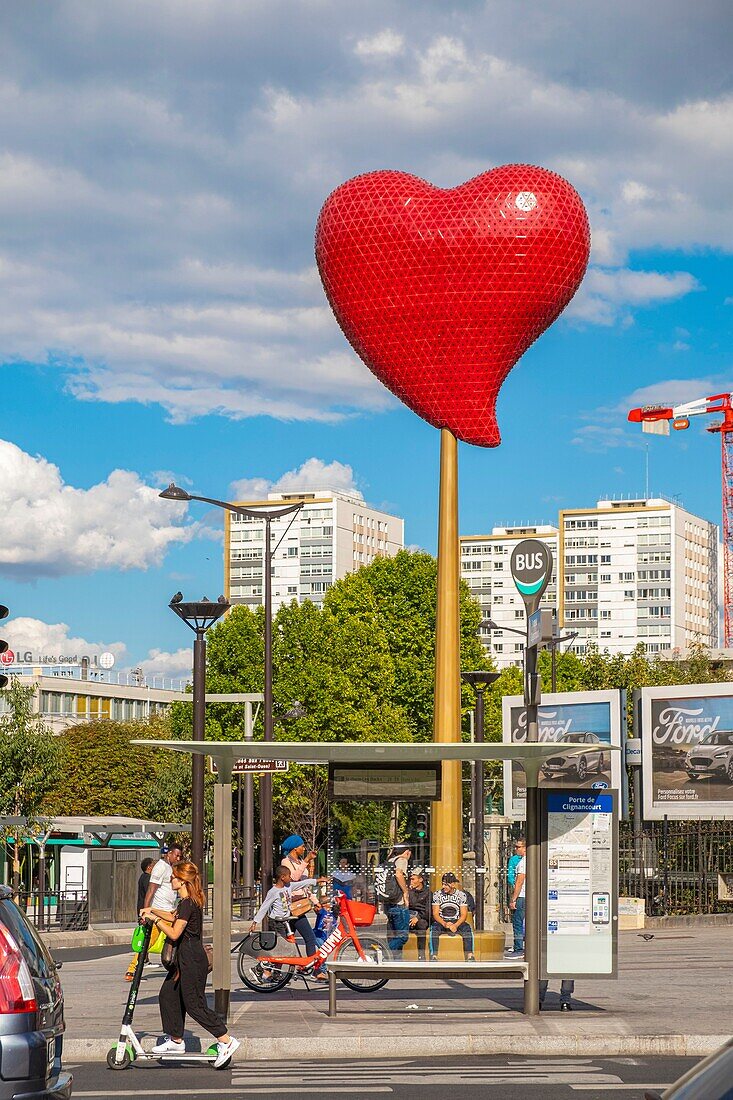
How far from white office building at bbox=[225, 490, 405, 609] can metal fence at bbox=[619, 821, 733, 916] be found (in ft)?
399

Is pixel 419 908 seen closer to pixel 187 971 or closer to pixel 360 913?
pixel 360 913

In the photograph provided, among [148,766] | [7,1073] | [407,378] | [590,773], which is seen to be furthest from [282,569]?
[7,1073]

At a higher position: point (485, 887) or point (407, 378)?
point (407, 378)

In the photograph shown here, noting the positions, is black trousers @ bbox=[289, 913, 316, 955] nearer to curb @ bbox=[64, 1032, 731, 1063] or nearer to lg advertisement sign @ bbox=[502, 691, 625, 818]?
curb @ bbox=[64, 1032, 731, 1063]

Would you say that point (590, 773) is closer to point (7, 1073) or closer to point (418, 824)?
point (418, 824)

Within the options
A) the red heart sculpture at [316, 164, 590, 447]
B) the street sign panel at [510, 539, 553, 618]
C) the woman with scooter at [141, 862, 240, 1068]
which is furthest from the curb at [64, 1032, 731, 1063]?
the red heart sculpture at [316, 164, 590, 447]

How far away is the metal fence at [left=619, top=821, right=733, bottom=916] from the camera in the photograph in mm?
33312

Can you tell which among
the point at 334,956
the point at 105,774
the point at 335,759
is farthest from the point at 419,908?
the point at 105,774

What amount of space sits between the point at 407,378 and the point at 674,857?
15.8 m

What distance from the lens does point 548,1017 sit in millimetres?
14617

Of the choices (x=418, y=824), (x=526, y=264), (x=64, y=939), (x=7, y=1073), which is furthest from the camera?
(x=64, y=939)

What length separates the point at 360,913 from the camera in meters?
15.9

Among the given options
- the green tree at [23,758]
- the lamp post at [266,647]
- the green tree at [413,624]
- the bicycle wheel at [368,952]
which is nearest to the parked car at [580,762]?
the lamp post at [266,647]

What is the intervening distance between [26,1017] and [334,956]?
28.3 ft
